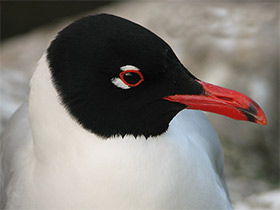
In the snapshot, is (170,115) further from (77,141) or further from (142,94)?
(77,141)

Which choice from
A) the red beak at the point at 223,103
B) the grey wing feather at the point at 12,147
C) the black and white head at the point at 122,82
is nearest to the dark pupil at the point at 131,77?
the black and white head at the point at 122,82

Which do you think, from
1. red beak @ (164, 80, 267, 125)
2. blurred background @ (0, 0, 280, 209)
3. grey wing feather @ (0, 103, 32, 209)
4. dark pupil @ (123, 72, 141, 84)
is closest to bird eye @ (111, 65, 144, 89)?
dark pupil @ (123, 72, 141, 84)

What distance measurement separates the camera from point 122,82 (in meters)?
1.80

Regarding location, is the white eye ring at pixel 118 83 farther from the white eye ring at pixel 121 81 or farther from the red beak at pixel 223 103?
the red beak at pixel 223 103

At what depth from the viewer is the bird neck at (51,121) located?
1.84 meters

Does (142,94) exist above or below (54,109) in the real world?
above

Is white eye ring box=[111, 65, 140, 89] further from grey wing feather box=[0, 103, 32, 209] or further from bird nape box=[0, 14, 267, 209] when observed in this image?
grey wing feather box=[0, 103, 32, 209]

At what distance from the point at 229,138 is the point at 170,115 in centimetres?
263

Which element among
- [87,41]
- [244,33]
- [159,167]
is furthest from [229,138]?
[87,41]

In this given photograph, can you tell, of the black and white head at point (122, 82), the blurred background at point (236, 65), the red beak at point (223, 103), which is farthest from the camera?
the blurred background at point (236, 65)

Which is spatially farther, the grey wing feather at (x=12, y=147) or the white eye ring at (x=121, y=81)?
the grey wing feather at (x=12, y=147)

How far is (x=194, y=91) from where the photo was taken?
1887 millimetres

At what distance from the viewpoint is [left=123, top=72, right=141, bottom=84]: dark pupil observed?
1792mm

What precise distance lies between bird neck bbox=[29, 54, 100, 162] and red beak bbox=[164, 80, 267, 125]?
0.33 metres
